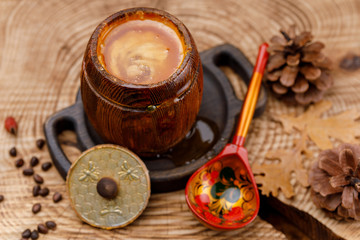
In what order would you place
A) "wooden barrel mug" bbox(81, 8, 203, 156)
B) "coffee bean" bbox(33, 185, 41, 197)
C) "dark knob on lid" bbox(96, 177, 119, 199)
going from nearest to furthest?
"wooden barrel mug" bbox(81, 8, 203, 156) < "dark knob on lid" bbox(96, 177, 119, 199) < "coffee bean" bbox(33, 185, 41, 197)

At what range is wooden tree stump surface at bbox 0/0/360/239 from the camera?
1417 millimetres

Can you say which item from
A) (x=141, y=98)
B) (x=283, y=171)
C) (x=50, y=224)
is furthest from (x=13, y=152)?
(x=283, y=171)

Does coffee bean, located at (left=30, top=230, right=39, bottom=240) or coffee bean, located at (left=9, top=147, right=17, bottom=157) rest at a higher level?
coffee bean, located at (left=9, top=147, right=17, bottom=157)

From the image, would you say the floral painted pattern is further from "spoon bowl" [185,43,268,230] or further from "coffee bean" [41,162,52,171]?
"coffee bean" [41,162,52,171]

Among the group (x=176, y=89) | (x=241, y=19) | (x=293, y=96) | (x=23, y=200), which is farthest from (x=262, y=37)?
(x=23, y=200)

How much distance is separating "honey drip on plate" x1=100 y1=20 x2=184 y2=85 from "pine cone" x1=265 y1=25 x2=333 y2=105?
40 cm

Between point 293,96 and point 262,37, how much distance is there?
0.28m

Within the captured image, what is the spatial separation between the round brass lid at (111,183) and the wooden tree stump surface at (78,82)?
54 millimetres

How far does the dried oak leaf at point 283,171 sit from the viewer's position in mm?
1443

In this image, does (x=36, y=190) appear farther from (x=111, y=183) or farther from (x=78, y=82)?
(x=78, y=82)

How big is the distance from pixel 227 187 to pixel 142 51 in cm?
49

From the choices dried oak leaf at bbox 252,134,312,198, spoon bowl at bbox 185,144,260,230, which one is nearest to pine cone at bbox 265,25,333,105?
dried oak leaf at bbox 252,134,312,198

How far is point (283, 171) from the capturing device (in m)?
1.48

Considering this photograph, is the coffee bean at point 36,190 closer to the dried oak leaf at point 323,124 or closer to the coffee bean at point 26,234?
the coffee bean at point 26,234
